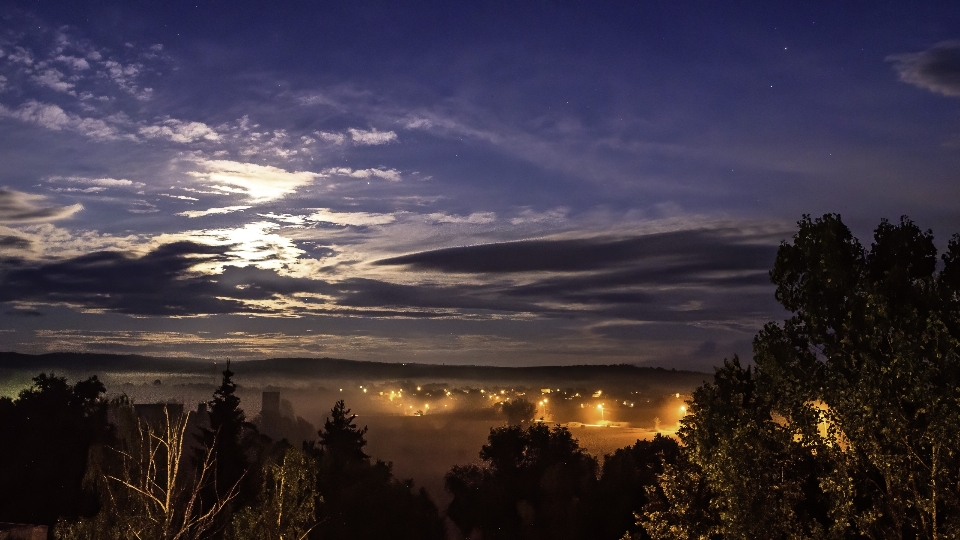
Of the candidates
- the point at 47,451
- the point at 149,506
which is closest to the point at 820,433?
the point at 149,506

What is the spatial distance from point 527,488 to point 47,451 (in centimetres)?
3294

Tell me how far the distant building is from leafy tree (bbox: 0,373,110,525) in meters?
26.9

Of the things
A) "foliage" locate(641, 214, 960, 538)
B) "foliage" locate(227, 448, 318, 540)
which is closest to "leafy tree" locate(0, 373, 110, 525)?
"foliage" locate(227, 448, 318, 540)

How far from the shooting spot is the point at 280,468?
912 inches

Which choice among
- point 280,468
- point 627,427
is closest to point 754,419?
point 280,468

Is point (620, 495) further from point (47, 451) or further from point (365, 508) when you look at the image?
point (47, 451)

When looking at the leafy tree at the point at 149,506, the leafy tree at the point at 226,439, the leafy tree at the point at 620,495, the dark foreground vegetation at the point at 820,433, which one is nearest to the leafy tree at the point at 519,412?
the leafy tree at the point at 620,495

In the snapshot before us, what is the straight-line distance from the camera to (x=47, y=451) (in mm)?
56656

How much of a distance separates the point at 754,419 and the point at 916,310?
4.39 metres

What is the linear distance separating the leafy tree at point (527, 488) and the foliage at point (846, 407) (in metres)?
25.9

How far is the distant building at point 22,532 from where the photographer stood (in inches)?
803

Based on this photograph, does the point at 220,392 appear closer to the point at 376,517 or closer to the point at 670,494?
the point at 376,517

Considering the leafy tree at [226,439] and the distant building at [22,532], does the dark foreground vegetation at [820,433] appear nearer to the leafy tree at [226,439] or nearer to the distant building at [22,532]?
the distant building at [22,532]

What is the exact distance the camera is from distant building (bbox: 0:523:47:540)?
20391mm
